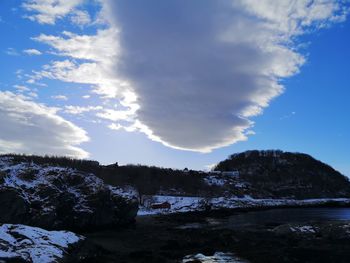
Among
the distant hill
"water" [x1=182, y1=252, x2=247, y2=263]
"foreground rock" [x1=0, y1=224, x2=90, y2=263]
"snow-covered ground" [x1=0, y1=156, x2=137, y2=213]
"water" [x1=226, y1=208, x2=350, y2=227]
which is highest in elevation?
the distant hill

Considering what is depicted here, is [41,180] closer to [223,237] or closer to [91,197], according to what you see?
[91,197]

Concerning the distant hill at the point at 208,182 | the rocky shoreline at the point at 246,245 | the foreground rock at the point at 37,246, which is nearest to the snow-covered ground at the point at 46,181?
the rocky shoreline at the point at 246,245

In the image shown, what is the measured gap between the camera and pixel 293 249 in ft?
98.7

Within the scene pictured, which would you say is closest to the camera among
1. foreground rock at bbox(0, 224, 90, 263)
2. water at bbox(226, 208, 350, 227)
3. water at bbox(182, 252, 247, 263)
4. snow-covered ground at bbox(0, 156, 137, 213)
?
foreground rock at bbox(0, 224, 90, 263)

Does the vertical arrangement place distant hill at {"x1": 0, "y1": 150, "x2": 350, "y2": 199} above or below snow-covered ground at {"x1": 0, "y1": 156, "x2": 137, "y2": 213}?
above

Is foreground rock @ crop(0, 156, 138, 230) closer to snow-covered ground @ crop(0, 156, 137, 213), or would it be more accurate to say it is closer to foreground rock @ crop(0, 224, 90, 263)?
snow-covered ground @ crop(0, 156, 137, 213)

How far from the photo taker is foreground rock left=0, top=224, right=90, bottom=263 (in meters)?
20.8

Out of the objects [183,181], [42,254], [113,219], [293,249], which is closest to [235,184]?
[183,181]

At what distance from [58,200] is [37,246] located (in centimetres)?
2784

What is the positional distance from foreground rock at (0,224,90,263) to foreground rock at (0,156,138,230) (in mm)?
19197

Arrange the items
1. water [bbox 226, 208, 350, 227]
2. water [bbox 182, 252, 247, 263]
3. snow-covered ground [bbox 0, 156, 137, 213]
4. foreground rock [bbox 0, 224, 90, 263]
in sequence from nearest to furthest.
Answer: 1. foreground rock [bbox 0, 224, 90, 263]
2. water [bbox 182, 252, 247, 263]
3. snow-covered ground [bbox 0, 156, 137, 213]
4. water [bbox 226, 208, 350, 227]

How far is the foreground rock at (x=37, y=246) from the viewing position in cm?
2075

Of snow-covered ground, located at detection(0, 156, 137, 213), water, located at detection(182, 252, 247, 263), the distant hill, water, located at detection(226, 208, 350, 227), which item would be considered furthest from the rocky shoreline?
the distant hill

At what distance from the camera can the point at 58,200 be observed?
4959 centimetres
